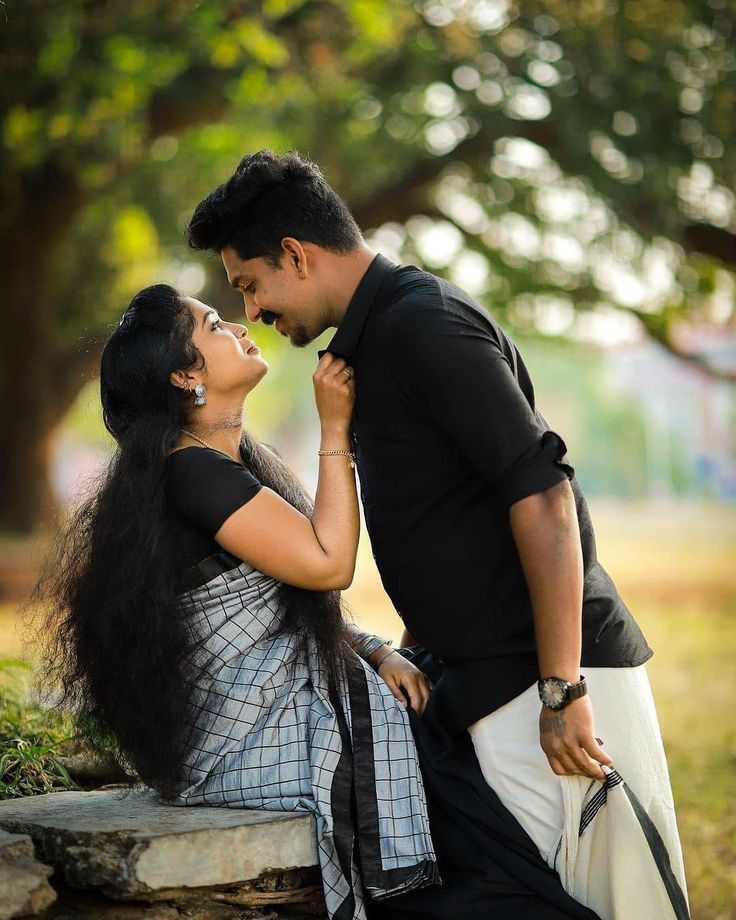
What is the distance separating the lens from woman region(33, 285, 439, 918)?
2799mm

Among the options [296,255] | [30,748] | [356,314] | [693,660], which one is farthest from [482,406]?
[693,660]

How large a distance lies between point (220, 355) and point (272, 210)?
46 centimetres

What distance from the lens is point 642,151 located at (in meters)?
11.8

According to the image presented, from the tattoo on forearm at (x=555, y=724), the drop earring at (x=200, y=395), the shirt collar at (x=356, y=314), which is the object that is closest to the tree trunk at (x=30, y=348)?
the drop earring at (x=200, y=395)

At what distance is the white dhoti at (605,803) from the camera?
8.84ft

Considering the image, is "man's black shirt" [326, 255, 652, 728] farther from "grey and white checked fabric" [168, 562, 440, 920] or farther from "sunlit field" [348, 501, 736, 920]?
"sunlit field" [348, 501, 736, 920]

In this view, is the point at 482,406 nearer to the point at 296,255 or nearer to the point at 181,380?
the point at 296,255

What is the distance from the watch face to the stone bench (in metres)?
0.66

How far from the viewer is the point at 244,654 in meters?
2.95

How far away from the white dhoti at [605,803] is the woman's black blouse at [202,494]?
32.2 inches

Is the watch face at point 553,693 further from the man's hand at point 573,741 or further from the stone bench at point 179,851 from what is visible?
the stone bench at point 179,851

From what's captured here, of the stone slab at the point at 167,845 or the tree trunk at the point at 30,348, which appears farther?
the tree trunk at the point at 30,348

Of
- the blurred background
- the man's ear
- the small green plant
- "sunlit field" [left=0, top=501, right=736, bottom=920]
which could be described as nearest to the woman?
the man's ear

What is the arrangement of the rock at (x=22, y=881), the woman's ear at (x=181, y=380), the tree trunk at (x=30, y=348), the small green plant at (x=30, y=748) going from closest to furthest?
1. the rock at (x=22, y=881)
2. the woman's ear at (x=181, y=380)
3. the small green plant at (x=30, y=748)
4. the tree trunk at (x=30, y=348)
